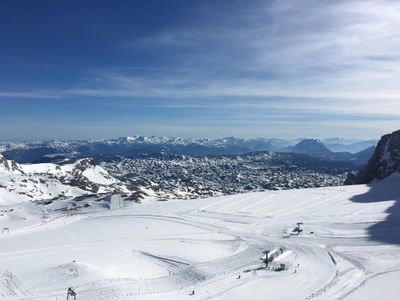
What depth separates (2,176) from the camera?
163 metres

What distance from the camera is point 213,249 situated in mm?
58812

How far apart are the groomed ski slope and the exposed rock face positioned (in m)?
26.7

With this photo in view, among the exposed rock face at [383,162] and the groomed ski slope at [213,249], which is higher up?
the exposed rock face at [383,162]

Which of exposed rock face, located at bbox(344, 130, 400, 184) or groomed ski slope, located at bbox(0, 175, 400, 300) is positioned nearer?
groomed ski slope, located at bbox(0, 175, 400, 300)

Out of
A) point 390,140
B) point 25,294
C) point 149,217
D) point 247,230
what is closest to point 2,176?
point 149,217

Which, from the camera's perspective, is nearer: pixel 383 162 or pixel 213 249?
pixel 213 249

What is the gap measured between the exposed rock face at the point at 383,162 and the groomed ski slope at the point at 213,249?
87.7ft

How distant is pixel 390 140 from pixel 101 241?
378 ft

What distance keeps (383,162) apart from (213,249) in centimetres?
9645

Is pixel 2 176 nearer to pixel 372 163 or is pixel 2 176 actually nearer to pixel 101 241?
pixel 101 241

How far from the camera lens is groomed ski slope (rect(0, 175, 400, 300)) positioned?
4238 centimetres

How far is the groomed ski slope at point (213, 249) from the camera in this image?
4238cm

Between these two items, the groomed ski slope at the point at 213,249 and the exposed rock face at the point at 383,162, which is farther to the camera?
the exposed rock face at the point at 383,162

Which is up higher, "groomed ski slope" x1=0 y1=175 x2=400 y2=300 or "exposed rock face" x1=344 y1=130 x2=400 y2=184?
"exposed rock face" x1=344 y1=130 x2=400 y2=184
